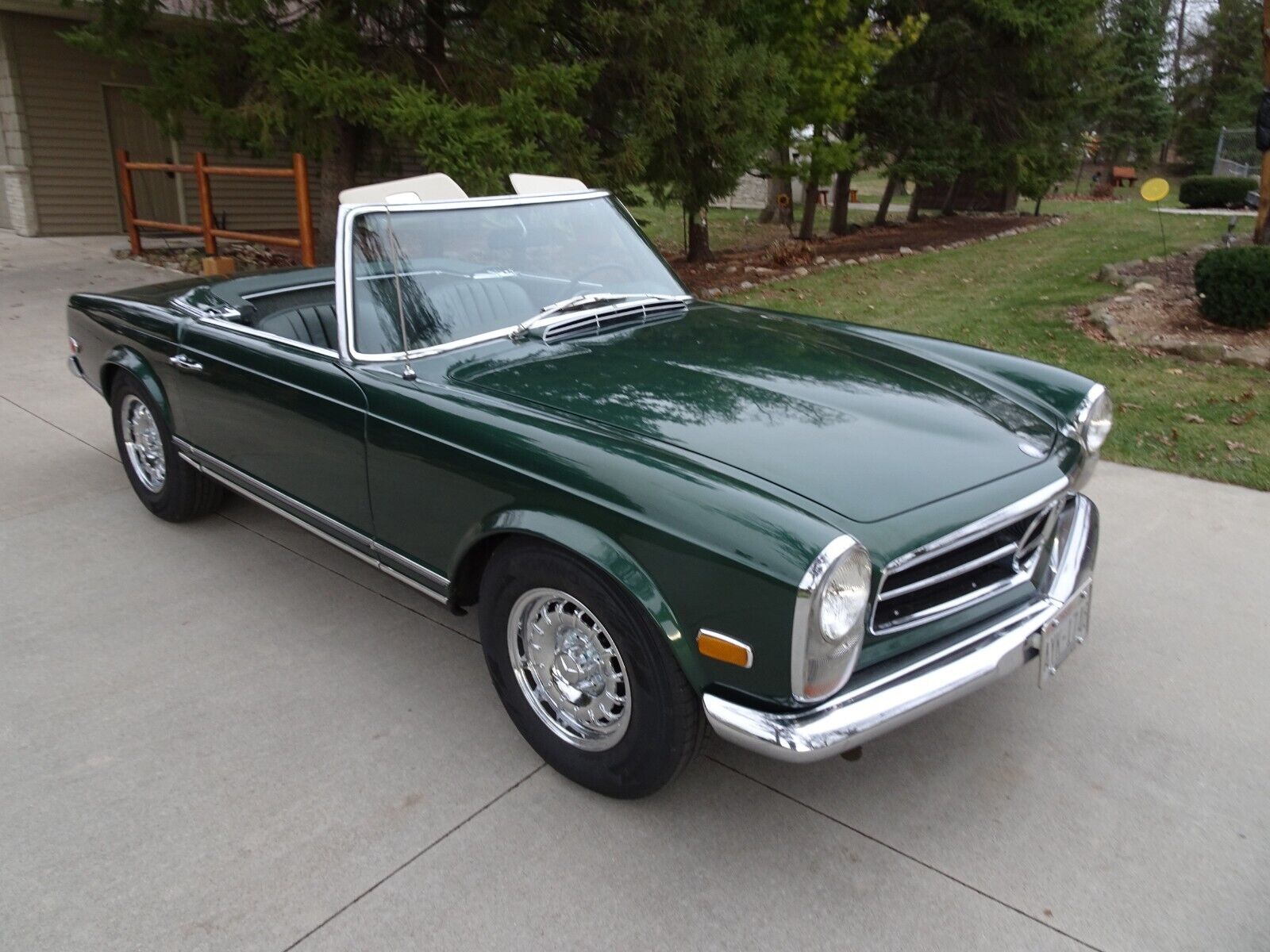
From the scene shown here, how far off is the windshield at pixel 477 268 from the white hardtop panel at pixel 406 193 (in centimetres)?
9

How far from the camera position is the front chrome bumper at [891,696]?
2.23m

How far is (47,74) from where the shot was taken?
46.2ft

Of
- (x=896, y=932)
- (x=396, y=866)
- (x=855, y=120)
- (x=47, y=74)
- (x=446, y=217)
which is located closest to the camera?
(x=896, y=932)

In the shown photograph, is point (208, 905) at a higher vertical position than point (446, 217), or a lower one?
lower

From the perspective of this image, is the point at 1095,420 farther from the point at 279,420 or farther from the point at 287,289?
the point at 287,289

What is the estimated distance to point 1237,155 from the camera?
26547mm

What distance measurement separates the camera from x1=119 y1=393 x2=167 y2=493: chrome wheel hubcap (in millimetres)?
4629

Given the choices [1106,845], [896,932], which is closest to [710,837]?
[896,932]

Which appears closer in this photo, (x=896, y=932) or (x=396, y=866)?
(x=896, y=932)

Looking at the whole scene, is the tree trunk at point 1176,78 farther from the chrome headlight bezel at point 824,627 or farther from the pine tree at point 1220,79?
the chrome headlight bezel at point 824,627

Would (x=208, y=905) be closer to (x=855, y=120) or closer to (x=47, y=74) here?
(x=47, y=74)

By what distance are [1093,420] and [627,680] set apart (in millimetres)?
1935

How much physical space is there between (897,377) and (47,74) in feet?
50.1

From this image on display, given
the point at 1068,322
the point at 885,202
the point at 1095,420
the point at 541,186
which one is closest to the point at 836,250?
the point at 885,202
